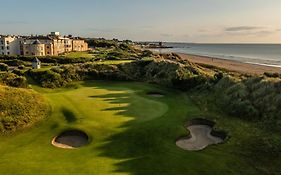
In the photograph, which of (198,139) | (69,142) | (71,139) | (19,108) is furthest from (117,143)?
(19,108)

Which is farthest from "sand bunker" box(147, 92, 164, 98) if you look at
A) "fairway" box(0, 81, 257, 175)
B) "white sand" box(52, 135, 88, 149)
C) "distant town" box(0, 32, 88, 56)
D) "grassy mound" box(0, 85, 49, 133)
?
"distant town" box(0, 32, 88, 56)

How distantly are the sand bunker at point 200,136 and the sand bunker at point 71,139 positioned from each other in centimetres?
710

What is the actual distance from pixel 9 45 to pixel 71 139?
3067 inches

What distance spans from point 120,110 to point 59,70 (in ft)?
60.8

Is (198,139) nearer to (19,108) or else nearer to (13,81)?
(19,108)

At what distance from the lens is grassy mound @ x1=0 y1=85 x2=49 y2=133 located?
2642 centimetres

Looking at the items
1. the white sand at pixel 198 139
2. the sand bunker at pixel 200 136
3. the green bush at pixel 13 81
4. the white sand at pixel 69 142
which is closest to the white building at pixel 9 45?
the green bush at pixel 13 81

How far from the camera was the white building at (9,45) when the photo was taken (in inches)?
3649

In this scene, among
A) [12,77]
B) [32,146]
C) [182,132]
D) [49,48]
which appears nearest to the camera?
[32,146]

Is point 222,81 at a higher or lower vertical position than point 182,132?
higher

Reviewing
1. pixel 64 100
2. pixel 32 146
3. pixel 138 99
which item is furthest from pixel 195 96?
pixel 32 146

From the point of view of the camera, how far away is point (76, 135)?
2558 cm

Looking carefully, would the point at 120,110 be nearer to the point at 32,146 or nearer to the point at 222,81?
the point at 32,146

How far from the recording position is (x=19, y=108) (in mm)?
28406
